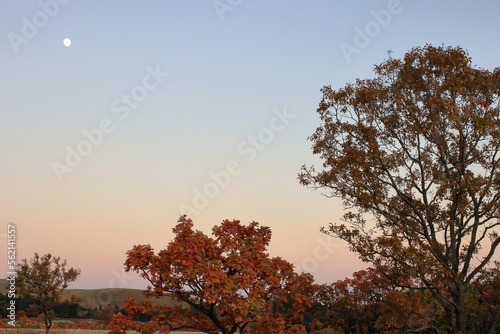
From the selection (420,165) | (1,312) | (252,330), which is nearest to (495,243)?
(420,165)

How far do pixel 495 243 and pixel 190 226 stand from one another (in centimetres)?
1139

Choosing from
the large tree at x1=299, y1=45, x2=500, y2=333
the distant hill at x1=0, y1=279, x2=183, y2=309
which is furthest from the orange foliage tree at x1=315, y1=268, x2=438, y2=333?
the distant hill at x1=0, y1=279, x2=183, y2=309

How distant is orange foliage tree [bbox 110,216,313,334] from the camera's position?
15.4m

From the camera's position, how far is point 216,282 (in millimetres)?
15031

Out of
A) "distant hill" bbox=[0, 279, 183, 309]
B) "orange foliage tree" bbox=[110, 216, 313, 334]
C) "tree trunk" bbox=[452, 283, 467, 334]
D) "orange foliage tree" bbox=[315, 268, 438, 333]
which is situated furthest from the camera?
"distant hill" bbox=[0, 279, 183, 309]

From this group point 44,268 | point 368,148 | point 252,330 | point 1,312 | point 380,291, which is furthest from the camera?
point 1,312

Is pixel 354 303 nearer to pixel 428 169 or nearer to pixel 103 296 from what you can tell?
pixel 428 169

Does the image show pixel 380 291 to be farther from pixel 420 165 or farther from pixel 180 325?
pixel 180 325

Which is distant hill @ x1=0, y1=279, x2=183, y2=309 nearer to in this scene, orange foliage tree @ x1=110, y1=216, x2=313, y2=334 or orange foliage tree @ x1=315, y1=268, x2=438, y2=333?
orange foliage tree @ x1=315, y1=268, x2=438, y2=333

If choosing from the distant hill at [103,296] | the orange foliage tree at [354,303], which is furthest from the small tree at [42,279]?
the distant hill at [103,296]

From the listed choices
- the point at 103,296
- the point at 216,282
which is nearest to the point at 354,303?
the point at 216,282

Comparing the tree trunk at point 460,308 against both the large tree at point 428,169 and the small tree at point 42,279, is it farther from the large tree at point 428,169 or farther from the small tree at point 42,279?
the small tree at point 42,279

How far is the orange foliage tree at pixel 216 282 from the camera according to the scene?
15.4 metres

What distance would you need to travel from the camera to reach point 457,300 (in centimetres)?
1795
